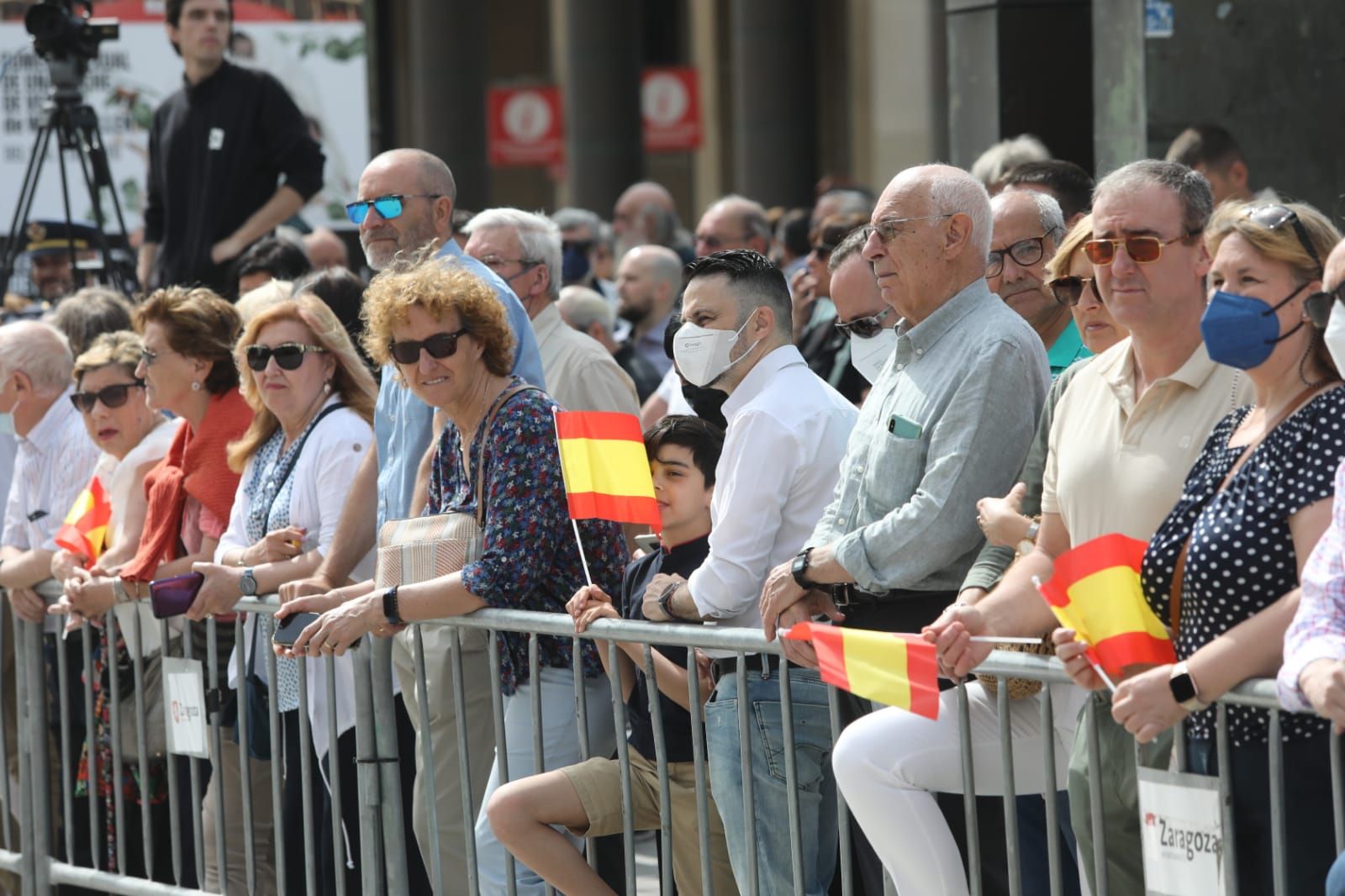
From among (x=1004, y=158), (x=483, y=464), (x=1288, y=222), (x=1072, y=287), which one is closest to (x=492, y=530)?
(x=483, y=464)

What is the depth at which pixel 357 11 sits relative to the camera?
11.8m

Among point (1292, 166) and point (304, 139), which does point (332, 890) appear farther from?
point (1292, 166)

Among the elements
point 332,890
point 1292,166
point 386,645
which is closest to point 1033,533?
point 386,645

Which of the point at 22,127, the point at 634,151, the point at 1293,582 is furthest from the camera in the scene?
the point at 634,151

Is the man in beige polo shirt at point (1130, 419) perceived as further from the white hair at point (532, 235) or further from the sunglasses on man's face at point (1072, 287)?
the white hair at point (532, 235)

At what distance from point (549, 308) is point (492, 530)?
1.85 meters

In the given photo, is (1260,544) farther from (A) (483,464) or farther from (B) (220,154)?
(B) (220,154)

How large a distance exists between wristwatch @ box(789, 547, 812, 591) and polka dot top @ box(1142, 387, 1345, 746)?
0.99m

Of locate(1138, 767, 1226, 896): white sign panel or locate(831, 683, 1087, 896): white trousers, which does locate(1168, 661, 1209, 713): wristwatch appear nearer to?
locate(1138, 767, 1226, 896): white sign panel

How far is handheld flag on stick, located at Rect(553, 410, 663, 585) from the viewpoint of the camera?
5.12 metres

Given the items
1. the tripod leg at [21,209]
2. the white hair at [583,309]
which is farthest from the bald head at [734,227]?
the tripod leg at [21,209]

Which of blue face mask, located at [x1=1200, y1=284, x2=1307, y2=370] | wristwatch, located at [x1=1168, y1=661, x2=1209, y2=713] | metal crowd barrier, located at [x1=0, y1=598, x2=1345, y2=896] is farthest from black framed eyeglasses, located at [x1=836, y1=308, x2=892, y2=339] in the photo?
wristwatch, located at [x1=1168, y1=661, x2=1209, y2=713]

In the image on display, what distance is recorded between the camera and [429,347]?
5.57 metres

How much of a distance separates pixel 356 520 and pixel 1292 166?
5019 millimetres
